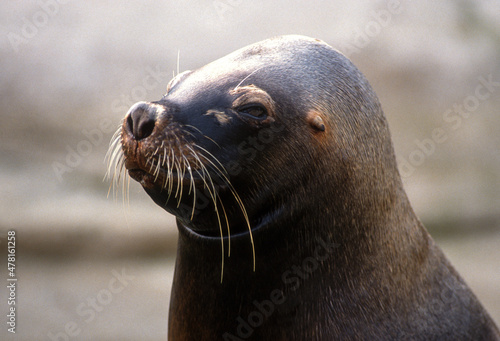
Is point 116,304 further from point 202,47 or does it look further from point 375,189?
point 375,189

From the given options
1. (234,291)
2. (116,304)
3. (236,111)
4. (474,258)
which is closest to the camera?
(236,111)

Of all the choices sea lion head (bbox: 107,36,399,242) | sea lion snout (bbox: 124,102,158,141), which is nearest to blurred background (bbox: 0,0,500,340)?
sea lion head (bbox: 107,36,399,242)

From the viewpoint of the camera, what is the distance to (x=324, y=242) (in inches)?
107

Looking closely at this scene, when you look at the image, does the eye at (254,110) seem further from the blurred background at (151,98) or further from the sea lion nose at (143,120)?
the blurred background at (151,98)

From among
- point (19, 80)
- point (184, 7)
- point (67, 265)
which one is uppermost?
point (184, 7)

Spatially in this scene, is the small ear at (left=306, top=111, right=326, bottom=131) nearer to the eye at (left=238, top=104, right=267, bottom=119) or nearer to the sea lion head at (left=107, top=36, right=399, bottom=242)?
the sea lion head at (left=107, top=36, right=399, bottom=242)

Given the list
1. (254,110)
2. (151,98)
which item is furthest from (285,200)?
(151,98)

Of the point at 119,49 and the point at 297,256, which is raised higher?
the point at 119,49

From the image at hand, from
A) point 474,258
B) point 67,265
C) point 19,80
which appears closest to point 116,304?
point 67,265

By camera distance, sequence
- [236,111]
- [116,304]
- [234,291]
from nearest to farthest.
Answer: [236,111] → [234,291] → [116,304]

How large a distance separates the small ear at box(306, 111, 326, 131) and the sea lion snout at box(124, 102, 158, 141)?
63 cm

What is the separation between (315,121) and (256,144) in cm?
26

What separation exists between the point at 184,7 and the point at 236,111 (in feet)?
14.7

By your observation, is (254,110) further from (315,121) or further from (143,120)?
(143,120)
